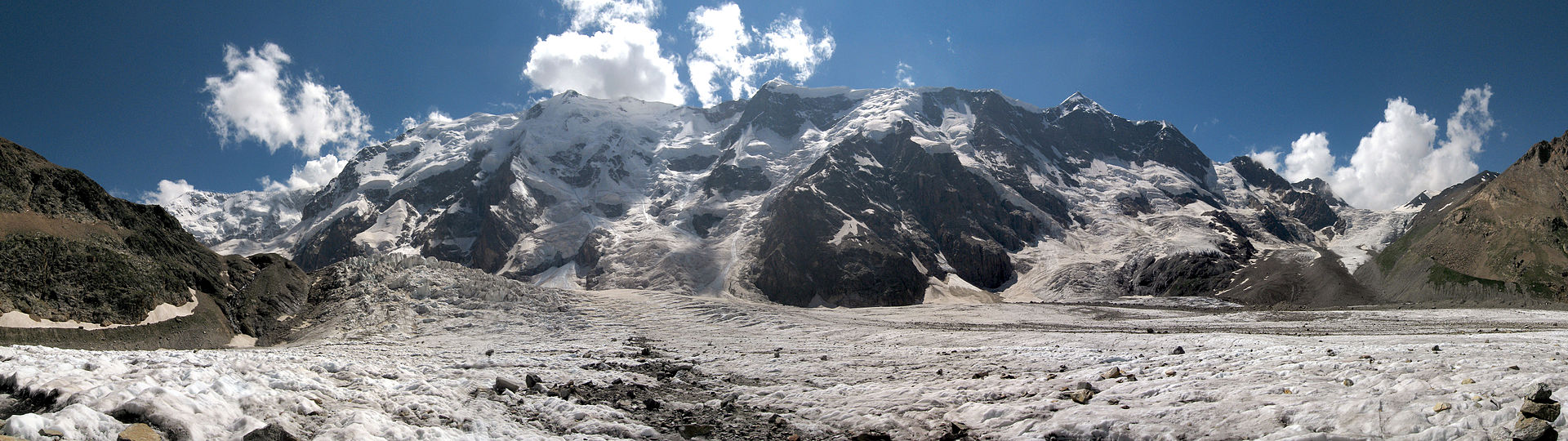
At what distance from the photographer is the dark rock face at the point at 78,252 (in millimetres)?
25391

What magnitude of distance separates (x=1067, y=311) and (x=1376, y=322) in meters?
33.2

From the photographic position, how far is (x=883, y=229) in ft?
478

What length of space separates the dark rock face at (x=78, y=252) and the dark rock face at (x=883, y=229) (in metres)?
95.0

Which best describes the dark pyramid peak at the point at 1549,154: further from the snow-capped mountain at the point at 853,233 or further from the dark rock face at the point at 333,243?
the dark rock face at the point at 333,243

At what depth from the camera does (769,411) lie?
52.2ft

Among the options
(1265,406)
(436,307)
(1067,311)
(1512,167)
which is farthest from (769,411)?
(1512,167)

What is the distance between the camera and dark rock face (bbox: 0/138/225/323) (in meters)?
25.4

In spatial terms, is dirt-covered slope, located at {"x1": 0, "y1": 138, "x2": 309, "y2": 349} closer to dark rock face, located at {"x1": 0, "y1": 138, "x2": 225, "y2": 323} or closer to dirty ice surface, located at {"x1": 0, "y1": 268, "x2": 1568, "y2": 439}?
dark rock face, located at {"x1": 0, "y1": 138, "x2": 225, "y2": 323}

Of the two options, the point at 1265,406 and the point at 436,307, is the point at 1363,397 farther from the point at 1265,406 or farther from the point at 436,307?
the point at 436,307

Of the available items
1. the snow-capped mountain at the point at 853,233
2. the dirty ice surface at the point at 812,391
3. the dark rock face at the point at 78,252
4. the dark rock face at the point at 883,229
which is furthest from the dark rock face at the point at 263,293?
the dark rock face at the point at 883,229

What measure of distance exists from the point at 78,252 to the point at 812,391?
108 ft

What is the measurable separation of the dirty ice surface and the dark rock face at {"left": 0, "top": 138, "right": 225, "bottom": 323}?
979cm

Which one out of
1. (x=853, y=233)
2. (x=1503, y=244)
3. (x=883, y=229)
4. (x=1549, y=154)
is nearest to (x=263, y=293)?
(x=853, y=233)

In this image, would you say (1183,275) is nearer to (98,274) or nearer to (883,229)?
(883,229)
